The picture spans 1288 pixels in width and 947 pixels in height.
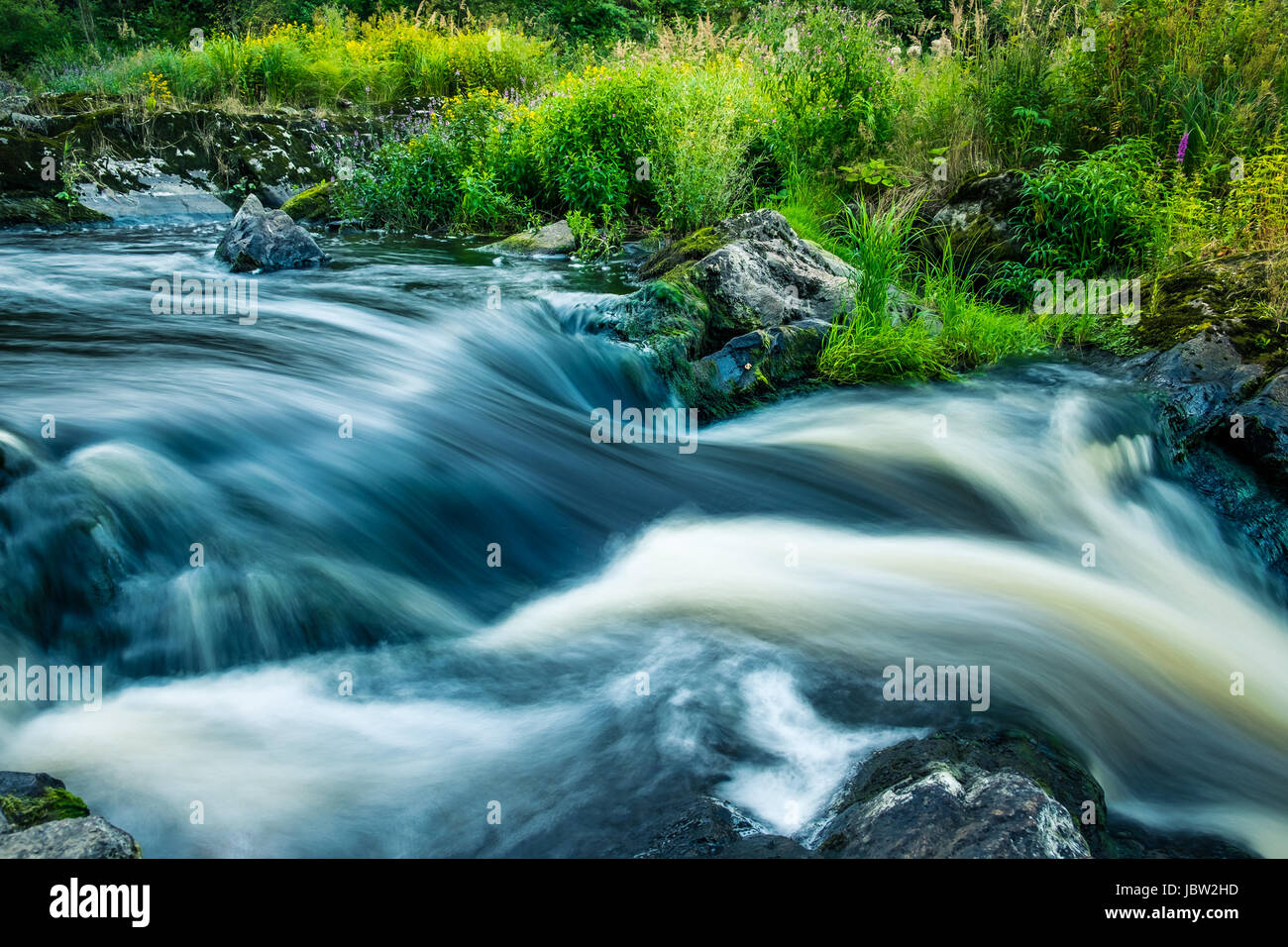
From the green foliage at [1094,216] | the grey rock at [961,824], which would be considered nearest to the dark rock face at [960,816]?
the grey rock at [961,824]

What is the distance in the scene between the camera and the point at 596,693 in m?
3.34

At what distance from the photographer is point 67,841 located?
1977 mm

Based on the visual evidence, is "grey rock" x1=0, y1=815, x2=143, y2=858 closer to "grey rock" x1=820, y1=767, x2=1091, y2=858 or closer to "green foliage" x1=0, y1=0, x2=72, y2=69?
"grey rock" x1=820, y1=767, x2=1091, y2=858

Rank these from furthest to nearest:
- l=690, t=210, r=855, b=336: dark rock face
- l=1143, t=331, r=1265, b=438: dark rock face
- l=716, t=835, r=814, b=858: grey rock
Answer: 1. l=690, t=210, r=855, b=336: dark rock face
2. l=1143, t=331, r=1265, b=438: dark rock face
3. l=716, t=835, r=814, b=858: grey rock

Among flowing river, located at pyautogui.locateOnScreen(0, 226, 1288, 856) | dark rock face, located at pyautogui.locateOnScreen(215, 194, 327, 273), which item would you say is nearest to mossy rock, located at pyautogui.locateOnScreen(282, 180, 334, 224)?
dark rock face, located at pyautogui.locateOnScreen(215, 194, 327, 273)

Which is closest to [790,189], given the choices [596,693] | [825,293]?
[825,293]

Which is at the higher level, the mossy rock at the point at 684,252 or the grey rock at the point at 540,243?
the grey rock at the point at 540,243

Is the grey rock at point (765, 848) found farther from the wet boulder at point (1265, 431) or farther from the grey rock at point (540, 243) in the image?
the grey rock at point (540, 243)

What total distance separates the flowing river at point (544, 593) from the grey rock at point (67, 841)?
53cm

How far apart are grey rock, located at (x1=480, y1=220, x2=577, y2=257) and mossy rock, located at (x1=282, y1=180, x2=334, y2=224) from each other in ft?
8.39

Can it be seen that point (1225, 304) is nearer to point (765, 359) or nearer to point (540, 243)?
point (765, 359)

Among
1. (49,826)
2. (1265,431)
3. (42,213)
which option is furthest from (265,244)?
(1265,431)

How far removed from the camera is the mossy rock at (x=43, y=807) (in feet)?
7.14

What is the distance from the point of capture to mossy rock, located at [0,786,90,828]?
2.18m
